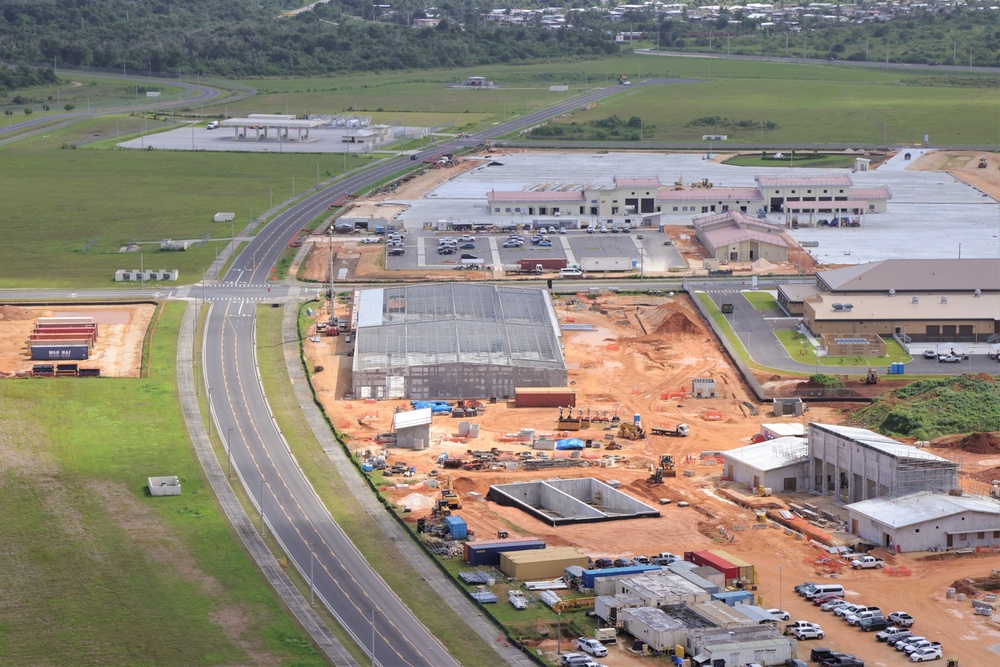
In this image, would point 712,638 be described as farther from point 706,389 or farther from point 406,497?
point 706,389

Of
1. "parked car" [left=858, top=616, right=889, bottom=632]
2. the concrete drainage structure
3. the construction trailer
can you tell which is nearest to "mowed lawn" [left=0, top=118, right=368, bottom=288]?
the construction trailer

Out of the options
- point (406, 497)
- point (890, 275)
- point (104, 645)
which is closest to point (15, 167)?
point (890, 275)

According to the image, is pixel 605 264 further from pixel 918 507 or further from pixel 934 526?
pixel 934 526

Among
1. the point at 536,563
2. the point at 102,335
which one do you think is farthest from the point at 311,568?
the point at 102,335

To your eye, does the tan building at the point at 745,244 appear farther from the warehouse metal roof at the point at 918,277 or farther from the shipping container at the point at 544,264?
the warehouse metal roof at the point at 918,277

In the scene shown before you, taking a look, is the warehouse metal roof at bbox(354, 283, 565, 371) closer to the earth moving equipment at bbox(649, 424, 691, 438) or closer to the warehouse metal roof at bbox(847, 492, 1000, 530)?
the earth moving equipment at bbox(649, 424, 691, 438)

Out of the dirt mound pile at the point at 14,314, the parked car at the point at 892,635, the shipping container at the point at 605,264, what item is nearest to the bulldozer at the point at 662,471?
the parked car at the point at 892,635
